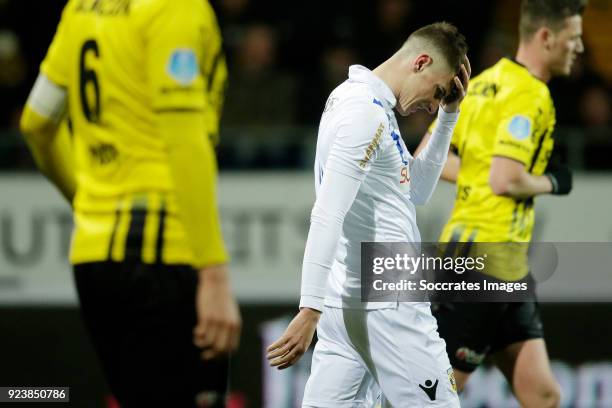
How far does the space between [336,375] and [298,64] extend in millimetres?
5918

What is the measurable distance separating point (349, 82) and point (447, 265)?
1394mm

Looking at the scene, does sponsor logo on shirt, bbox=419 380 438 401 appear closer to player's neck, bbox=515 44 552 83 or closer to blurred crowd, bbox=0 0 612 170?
player's neck, bbox=515 44 552 83

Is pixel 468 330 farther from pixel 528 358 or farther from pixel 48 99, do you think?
pixel 48 99

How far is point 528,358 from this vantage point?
506 cm

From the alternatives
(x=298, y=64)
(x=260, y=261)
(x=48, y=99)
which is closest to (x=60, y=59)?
(x=48, y=99)

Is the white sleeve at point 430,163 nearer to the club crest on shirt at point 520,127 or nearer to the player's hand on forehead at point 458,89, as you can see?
the player's hand on forehead at point 458,89

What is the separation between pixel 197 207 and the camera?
3002 mm

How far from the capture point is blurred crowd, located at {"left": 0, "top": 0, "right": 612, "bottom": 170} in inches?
331

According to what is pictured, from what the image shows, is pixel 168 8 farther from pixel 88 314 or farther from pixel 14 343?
pixel 14 343

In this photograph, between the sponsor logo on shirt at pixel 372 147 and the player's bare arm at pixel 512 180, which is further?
the player's bare arm at pixel 512 180

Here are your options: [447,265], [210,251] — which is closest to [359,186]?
[210,251]

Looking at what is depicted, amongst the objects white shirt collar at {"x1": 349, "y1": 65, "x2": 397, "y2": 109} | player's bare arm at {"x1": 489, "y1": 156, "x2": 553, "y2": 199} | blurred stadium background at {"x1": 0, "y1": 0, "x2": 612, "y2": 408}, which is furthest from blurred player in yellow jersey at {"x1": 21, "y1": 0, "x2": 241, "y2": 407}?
blurred stadium background at {"x1": 0, "y1": 0, "x2": 612, "y2": 408}

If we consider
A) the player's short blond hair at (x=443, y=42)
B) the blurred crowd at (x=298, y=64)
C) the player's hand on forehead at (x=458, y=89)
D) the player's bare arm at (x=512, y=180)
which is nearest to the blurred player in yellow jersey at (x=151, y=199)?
the player's short blond hair at (x=443, y=42)

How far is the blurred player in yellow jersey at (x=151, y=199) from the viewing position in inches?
119
